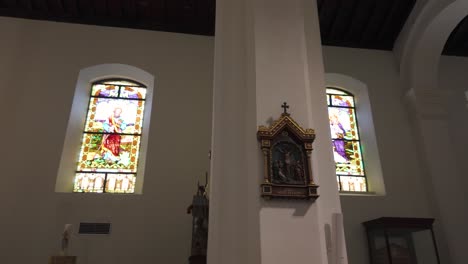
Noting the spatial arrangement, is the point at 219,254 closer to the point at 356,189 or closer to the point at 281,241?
the point at 281,241

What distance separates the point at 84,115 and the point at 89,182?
3.90ft

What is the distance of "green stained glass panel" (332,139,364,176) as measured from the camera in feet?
23.0

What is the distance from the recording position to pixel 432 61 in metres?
7.08

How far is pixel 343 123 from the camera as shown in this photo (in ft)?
24.5

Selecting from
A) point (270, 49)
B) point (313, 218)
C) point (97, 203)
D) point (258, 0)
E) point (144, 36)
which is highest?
point (144, 36)

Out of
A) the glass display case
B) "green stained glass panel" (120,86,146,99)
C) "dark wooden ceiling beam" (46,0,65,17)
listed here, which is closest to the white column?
the glass display case

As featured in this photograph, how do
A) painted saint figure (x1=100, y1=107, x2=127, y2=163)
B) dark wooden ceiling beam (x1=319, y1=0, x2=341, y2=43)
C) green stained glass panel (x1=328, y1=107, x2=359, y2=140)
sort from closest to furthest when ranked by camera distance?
1. painted saint figure (x1=100, y1=107, x2=127, y2=163)
2. dark wooden ceiling beam (x1=319, y1=0, x2=341, y2=43)
3. green stained glass panel (x1=328, y1=107, x2=359, y2=140)

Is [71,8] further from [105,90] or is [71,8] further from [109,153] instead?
[109,153]

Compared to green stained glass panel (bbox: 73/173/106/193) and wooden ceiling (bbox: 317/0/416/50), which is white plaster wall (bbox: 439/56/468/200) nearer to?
wooden ceiling (bbox: 317/0/416/50)

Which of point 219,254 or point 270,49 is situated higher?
point 270,49

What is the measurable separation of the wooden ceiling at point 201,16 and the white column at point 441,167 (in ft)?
4.71

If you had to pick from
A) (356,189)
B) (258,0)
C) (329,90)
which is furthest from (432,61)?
(258,0)

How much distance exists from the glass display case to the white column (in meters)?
0.46

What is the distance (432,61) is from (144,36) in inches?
201
